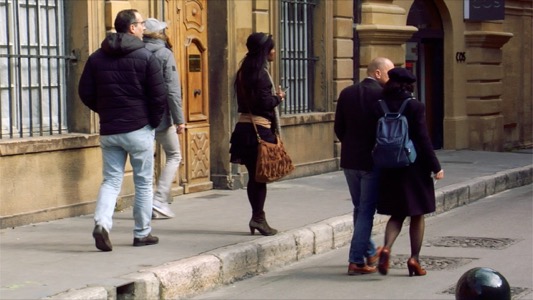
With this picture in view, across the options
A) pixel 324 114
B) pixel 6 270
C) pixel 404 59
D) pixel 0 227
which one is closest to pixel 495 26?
pixel 404 59

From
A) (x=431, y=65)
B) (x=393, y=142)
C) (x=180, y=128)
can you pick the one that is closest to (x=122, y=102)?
(x=180, y=128)

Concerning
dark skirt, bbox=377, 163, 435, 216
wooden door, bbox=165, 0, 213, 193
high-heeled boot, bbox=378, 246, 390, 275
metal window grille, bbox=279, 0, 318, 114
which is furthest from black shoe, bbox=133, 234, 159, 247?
metal window grille, bbox=279, 0, 318, 114

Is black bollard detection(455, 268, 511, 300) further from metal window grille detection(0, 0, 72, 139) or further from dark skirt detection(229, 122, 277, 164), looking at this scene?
metal window grille detection(0, 0, 72, 139)

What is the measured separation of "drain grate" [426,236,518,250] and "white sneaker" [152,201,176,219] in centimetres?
252

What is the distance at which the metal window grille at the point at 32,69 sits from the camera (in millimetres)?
10334

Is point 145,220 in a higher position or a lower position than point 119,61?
lower

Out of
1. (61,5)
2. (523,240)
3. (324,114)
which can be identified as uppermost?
(61,5)

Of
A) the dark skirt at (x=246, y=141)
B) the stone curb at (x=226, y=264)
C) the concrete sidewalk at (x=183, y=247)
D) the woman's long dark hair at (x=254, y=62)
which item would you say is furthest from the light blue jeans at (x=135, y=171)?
the woman's long dark hair at (x=254, y=62)

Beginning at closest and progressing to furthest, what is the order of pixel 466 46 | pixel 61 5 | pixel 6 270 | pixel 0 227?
pixel 6 270 < pixel 0 227 < pixel 61 5 < pixel 466 46

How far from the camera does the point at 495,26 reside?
71.2 feet

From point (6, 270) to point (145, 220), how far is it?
1401 millimetres

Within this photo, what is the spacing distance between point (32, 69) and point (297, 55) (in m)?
5.58

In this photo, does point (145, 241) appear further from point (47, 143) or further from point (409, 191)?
point (409, 191)

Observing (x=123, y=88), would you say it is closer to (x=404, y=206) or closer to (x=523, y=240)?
(x=404, y=206)
